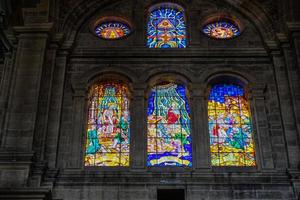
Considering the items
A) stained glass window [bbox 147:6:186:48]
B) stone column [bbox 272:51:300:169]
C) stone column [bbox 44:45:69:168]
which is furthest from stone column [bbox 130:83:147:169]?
stone column [bbox 272:51:300:169]

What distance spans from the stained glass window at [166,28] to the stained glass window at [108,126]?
2411 millimetres

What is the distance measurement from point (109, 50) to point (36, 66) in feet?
9.37

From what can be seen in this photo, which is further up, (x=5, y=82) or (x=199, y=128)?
(x=5, y=82)

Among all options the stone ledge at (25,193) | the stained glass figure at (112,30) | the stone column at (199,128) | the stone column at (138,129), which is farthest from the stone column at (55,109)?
the stone column at (199,128)

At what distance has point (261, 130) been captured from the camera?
18.2 m

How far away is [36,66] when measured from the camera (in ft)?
60.2

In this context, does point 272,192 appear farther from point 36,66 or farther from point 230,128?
point 36,66

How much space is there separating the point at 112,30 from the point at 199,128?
5492 millimetres

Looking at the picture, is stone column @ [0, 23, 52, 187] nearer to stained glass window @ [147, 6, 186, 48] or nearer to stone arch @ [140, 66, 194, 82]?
stone arch @ [140, 66, 194, 82]

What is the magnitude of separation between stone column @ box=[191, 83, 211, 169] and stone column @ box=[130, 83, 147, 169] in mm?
1569

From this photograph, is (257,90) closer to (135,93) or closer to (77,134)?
(135,93)

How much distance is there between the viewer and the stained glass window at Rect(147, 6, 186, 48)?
20.8 metres

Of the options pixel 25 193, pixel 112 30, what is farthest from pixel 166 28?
pixel 25 193

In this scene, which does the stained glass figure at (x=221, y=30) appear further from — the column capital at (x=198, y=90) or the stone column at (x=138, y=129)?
the stone column at (x=138, y=129)
